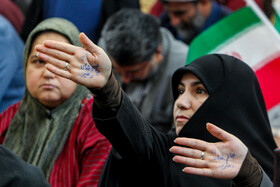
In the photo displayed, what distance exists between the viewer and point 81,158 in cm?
320

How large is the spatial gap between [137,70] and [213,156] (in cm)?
209

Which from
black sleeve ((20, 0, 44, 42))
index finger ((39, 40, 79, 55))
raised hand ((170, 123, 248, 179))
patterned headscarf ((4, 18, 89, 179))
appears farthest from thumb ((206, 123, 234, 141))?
black sleeve ((20, 0, 44, 42))

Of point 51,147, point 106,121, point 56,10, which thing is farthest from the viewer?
point 56,10

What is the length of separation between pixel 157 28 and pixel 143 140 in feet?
6.08

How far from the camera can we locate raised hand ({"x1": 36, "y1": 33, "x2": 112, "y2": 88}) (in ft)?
7.54

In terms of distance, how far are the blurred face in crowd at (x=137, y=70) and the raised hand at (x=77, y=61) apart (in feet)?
6.07

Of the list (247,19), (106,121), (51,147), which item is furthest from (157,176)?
(247,19)

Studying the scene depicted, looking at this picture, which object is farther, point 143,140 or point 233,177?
point 143,140

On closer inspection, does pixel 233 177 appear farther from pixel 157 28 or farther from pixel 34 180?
pixel 157 28

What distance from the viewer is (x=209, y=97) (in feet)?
9.36

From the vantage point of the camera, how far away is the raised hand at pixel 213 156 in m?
2.21

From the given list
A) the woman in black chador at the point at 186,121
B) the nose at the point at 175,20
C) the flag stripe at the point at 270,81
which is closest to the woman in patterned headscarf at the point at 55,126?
the woman in black chador at the point at 186,121

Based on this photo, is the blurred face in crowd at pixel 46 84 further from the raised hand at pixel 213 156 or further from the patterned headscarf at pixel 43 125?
the raised hand at pixel 213 156

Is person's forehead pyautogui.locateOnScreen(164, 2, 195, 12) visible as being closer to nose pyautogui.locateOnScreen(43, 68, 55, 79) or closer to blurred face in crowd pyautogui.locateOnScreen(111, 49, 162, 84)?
blurred face in crowd pyautogui.locateOnScreen(111, 49, 162, 84)
